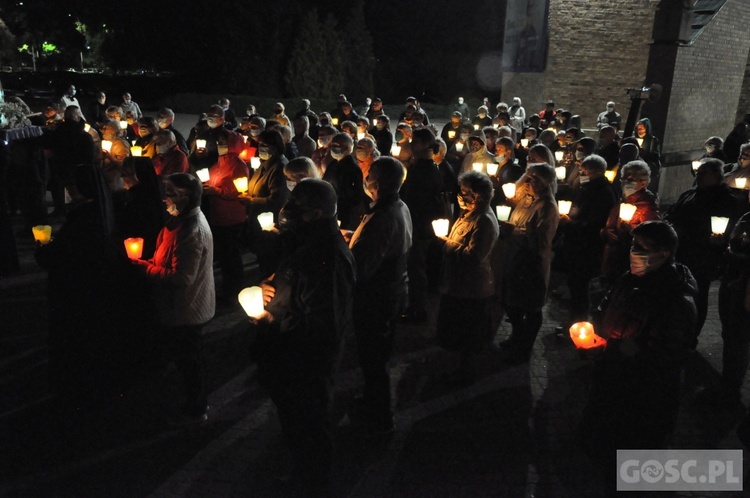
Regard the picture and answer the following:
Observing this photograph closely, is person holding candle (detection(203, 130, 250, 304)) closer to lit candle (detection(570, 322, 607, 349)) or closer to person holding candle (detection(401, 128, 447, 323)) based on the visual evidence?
person holding candle (detection(401, 128, 447, 323))

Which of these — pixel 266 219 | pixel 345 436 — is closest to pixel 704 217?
pixel 345 436

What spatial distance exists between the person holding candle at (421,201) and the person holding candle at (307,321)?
10.5ft

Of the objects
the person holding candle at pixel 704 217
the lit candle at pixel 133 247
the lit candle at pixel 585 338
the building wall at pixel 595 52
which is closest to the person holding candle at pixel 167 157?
the lit candle at pixel 133 247

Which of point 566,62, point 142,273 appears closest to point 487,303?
point 142,273

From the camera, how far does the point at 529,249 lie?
570cm

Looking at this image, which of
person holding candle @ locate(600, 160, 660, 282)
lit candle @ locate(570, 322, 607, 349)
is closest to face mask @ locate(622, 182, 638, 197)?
person holding candle @ locate(600, 160, 660, 282)

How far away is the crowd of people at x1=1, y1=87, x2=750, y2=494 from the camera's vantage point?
11.2 ft

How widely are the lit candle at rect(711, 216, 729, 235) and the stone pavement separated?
1.36 meters

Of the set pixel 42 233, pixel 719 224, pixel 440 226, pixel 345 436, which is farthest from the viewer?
pixel 719 224

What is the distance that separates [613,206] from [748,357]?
76.6 inches

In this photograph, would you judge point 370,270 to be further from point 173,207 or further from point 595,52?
point 595,52

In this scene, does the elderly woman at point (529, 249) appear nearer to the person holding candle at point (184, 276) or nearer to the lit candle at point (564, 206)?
the lit candle at point (564, 206)

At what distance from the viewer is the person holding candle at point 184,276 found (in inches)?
172

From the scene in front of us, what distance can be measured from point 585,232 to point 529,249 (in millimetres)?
1427
